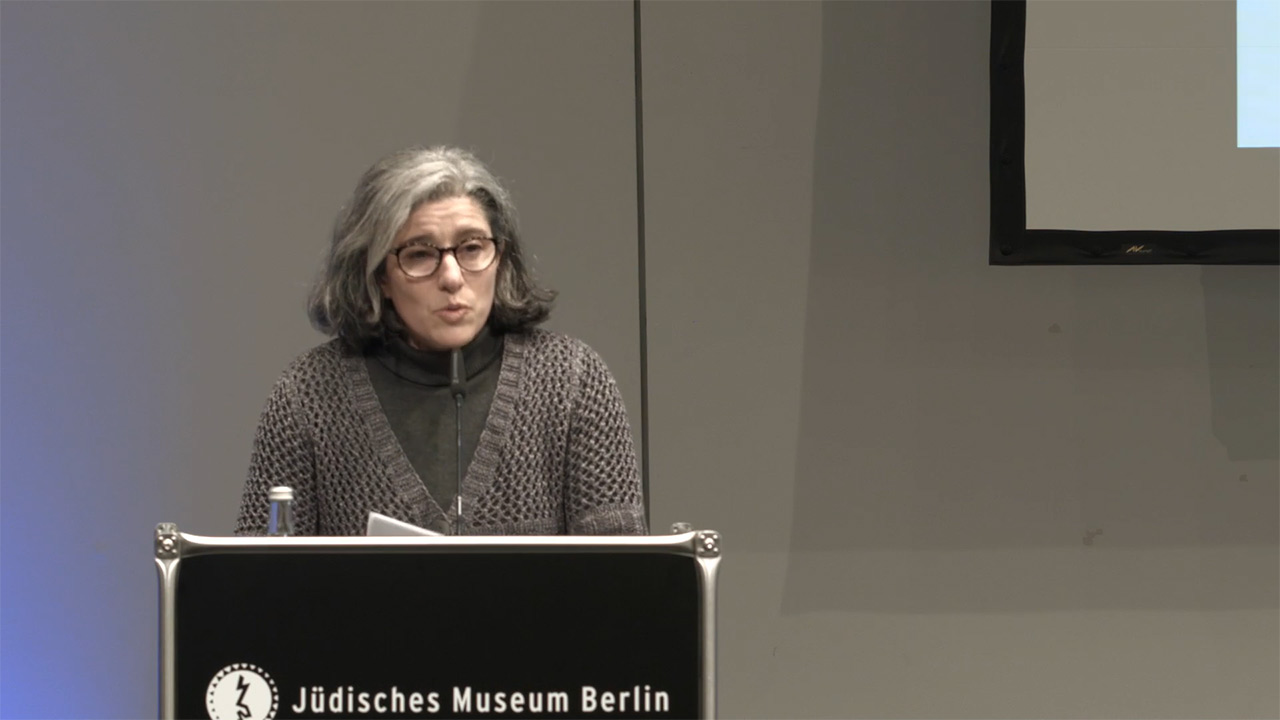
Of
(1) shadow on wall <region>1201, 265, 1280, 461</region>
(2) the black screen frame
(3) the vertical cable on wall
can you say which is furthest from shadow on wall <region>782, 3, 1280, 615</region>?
(3) the vertical cable on wall

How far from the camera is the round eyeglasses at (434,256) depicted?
1739mm

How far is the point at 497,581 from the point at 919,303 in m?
1.98

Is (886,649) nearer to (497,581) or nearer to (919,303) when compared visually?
(919,303)

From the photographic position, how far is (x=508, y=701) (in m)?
1.06

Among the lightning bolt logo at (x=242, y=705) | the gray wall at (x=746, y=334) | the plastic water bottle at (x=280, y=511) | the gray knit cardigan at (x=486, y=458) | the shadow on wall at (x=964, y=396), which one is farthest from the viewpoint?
the shadow on wall at (x=964, y=396)

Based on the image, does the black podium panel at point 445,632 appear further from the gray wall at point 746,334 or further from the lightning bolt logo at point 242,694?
the gray wall at point 746,334

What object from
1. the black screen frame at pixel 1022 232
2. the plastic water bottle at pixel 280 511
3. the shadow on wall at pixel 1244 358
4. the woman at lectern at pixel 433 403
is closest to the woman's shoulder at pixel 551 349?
the woman at lectern at pixel 433 403

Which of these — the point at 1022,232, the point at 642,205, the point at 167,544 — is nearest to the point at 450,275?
the point at 167,544

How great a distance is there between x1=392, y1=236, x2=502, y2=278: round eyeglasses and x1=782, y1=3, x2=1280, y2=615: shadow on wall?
1.25m

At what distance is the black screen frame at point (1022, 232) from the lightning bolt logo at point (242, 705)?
6.82ft

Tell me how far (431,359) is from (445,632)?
0.75 m

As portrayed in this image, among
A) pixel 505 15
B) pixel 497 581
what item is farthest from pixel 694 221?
pixel 497 581

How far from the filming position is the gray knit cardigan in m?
1.70

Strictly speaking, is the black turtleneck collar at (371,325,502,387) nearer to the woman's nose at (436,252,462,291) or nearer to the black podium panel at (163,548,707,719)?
the woman's nose at (436,252,462,291)
